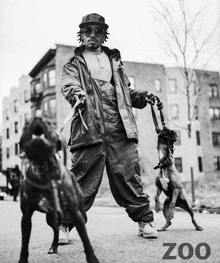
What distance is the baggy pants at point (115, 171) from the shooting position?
16.3 ft

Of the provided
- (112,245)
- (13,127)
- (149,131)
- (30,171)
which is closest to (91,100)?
(112,245)

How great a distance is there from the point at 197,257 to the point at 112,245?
1109 mm

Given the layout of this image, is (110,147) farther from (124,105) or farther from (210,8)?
(210,8)

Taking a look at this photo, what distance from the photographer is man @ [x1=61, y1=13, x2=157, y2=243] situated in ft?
16.3

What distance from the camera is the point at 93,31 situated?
520 cm

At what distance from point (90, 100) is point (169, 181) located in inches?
62.0

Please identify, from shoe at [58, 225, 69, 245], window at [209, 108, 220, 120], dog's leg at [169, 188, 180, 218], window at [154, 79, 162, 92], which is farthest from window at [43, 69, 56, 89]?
shoe at [58, 225, 69, 245]

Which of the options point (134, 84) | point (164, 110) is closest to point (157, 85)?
point (134, 84)

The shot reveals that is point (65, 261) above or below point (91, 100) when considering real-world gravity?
below

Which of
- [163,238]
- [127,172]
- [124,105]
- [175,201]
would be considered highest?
[124,105]

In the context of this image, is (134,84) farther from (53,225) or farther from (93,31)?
(53,225)

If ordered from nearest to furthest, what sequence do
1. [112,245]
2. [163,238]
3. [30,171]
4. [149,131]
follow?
[30,171] → [112,245] → [163,238] → [149,131]

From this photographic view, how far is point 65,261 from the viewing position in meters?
3.84

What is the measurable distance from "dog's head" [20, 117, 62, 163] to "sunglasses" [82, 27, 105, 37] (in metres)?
2.70
